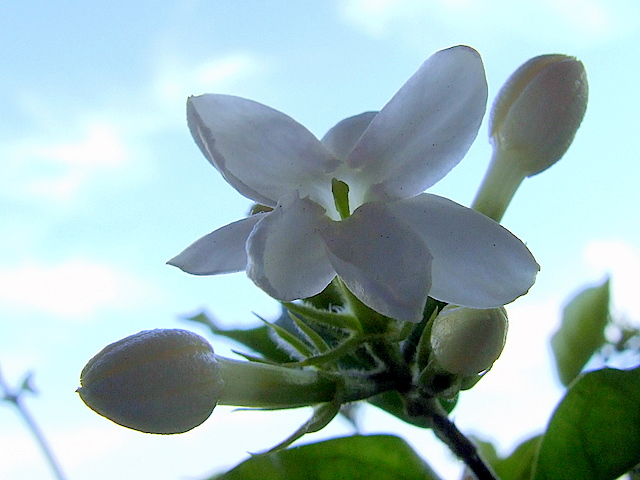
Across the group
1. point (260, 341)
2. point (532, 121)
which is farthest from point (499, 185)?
point (260, 341)

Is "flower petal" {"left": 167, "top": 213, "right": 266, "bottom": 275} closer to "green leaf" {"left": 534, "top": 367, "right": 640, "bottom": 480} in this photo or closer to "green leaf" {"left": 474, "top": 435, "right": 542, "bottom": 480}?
"green leaf" {"left": 534, "top": 367, "right": 640, "bottom": 480}

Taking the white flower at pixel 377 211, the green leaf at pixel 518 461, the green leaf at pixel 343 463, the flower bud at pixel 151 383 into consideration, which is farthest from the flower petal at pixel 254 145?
the green leaf at pixel 518 461

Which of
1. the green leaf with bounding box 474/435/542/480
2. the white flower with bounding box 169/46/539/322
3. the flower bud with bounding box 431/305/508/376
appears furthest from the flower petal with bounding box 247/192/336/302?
the green leaf with bounding box 474/435/542/480

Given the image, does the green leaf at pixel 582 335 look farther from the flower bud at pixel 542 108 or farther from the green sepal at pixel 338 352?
the green sepal at pixel 338 352

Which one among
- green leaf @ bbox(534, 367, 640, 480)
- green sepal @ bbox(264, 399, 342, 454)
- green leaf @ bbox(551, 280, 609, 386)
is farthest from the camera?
green leaf @ bbox(551, 280, 609, 386)

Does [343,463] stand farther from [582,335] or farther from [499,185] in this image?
[582,335]

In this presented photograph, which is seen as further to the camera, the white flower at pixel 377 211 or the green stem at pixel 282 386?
the green stem at pixel 282 386
